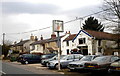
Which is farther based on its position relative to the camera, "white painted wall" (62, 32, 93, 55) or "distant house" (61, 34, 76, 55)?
"distant house" (61, 34, 76, 55)

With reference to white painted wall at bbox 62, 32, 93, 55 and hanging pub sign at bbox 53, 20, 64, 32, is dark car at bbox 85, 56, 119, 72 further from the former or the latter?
white painted wall at bbox 62, 32, 93, 55

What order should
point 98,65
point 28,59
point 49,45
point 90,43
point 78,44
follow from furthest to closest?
point 49,45 → point 78,44 → point 90,43 → point 28,59 → point 98,65

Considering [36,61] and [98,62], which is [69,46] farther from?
[98,62]

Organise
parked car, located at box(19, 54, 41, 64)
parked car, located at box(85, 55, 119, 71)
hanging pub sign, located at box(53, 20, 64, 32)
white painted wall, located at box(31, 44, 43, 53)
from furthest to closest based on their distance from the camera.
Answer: white painted wall, located at box(31, 44, 43, 53)
parked car, located at box(19, 54, 41, 64)
hanging pub sign, located at box(53, 20, 64, 32)
parked car, located at box(85, 55, 119, 71)

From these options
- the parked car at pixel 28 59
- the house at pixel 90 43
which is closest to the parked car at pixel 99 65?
the parked car at pixel 28 59

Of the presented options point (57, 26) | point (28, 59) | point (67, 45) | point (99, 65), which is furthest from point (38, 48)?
point (99, 65)

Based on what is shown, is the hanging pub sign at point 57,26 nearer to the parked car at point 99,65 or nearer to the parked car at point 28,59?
the parked car at point 99,65

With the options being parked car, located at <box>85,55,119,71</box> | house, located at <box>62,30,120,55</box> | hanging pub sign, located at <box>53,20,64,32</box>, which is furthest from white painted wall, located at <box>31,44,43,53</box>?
parked car, located at <box>85,55,119,71</box>

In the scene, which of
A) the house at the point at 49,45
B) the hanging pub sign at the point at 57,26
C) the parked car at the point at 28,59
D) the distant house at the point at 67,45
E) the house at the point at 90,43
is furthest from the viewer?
the house at the point at 49,45

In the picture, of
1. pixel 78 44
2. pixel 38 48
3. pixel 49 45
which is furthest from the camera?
pixel 38 48

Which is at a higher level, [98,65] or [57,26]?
[57,26]

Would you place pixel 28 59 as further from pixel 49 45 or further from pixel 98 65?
pixel 49 45

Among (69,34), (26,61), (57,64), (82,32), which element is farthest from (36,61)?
(69,34)

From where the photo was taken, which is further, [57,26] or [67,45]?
[67,45]
